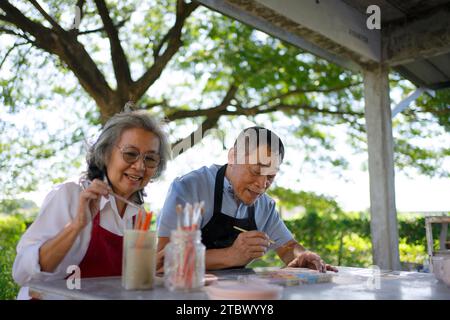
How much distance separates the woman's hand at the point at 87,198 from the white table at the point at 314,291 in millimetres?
213

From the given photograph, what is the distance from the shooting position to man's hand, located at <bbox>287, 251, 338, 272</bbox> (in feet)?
7.45

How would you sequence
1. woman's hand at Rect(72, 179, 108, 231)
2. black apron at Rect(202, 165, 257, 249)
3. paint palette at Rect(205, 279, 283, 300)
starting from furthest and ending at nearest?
black apron at Rect(202, 165, 257, 249) → woman's hand at Rect(72, 179, 108, 231) → paint palette at Rect(205, 279, 283, 300)

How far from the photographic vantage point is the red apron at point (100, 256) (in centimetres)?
201

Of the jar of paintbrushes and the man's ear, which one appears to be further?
the man's ear

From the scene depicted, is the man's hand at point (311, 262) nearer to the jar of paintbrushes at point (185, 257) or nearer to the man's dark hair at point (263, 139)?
the man's dark hair at point (263, 139)

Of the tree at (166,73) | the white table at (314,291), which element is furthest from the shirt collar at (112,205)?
the tree at (166,73)

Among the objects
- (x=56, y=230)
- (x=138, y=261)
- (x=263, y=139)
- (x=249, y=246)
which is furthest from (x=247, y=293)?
(x=263, y=139)

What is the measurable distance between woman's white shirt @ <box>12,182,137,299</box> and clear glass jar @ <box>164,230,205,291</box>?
621mm

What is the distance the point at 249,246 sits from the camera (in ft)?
6.93

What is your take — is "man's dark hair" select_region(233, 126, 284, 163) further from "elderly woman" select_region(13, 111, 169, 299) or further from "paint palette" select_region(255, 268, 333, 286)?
"paint palette" select_region(255, 268, 333, 286)

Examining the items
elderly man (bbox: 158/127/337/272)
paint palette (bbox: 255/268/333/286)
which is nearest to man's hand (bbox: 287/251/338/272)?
elderly man (bbox: 158/127/337/272)

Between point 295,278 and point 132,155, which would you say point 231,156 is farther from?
point 295,278

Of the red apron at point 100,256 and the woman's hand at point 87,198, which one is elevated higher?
the woman's hand at point 87,198

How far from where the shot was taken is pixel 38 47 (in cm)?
540
